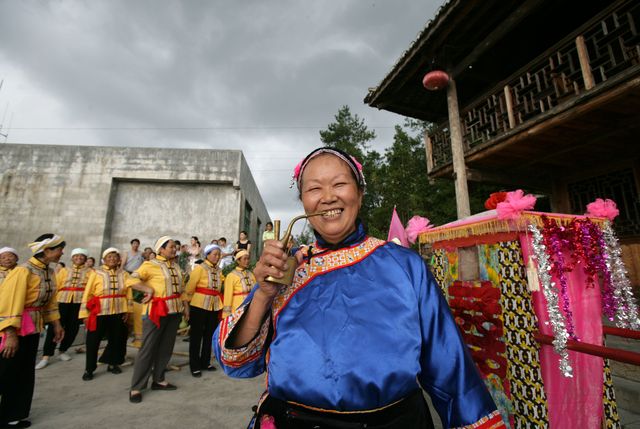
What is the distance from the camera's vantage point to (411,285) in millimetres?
1249

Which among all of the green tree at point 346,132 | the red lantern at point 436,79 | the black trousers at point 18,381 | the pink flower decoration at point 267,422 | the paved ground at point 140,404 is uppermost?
the green tree at point 346,132

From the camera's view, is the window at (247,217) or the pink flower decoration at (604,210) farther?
the window at (247,217)

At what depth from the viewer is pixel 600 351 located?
6.08 feet

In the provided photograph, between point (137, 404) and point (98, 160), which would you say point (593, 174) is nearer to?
point (137, 404)

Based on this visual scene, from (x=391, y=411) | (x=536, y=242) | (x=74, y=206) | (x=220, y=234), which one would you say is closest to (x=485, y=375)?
(x=536, y=242)

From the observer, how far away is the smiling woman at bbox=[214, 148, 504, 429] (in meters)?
1.07

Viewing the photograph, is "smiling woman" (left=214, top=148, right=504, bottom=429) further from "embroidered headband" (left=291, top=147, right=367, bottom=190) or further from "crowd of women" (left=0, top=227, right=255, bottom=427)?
"crowd of women" (left=0, top=227, right=255, bottom=427)

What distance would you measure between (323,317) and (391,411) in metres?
0.41

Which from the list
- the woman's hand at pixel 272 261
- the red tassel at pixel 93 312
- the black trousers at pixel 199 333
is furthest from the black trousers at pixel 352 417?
the red tassel at pixel 93 312

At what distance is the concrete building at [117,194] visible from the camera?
1174 cm

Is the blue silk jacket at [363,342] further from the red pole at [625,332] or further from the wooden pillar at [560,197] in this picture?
the wooden pillar at [560,197]

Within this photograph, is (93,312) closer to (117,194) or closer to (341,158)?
(341,158)

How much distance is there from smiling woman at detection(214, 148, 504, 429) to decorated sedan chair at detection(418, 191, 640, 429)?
62.3 inches

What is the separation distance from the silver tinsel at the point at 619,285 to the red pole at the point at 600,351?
114 centimetres
